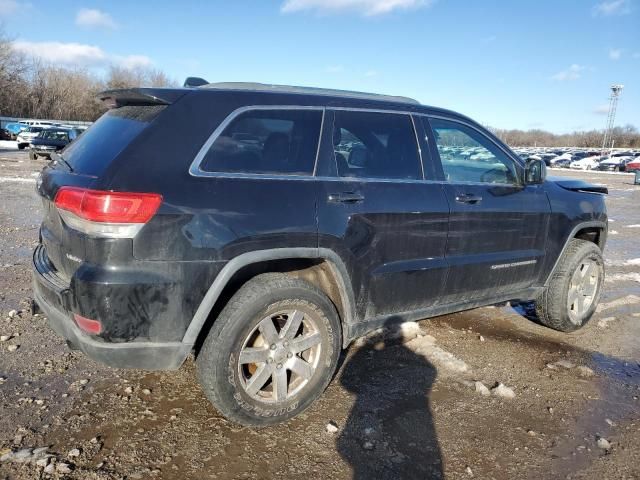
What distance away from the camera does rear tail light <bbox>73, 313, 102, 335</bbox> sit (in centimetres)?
247

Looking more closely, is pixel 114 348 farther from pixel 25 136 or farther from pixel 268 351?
pixel 25 136

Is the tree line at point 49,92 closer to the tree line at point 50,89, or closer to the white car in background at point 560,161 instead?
the tree line at point 50,89

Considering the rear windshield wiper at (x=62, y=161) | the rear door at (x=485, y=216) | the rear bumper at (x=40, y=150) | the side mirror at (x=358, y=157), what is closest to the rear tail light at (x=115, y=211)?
the rear windshield wiper at (x=62, y=161)

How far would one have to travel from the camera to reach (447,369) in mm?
3842

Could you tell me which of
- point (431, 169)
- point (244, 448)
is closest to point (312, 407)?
point (244, 448)

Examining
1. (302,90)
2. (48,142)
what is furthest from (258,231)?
(48,142)

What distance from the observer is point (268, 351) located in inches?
114

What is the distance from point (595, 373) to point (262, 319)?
8.91ft

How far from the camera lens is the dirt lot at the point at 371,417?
2.63 m

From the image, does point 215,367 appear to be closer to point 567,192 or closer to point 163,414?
point 163,414

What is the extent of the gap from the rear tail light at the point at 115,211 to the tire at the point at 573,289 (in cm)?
363

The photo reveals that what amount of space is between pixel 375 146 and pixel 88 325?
2060 mm

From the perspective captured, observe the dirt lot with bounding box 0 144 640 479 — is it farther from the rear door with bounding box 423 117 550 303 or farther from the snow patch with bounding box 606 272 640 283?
the snow patch with bounding box 606 272 640 283

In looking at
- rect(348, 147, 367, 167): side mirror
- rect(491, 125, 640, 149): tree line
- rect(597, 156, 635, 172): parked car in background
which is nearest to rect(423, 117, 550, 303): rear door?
rect(348, 147, 367, 167): side mirror
